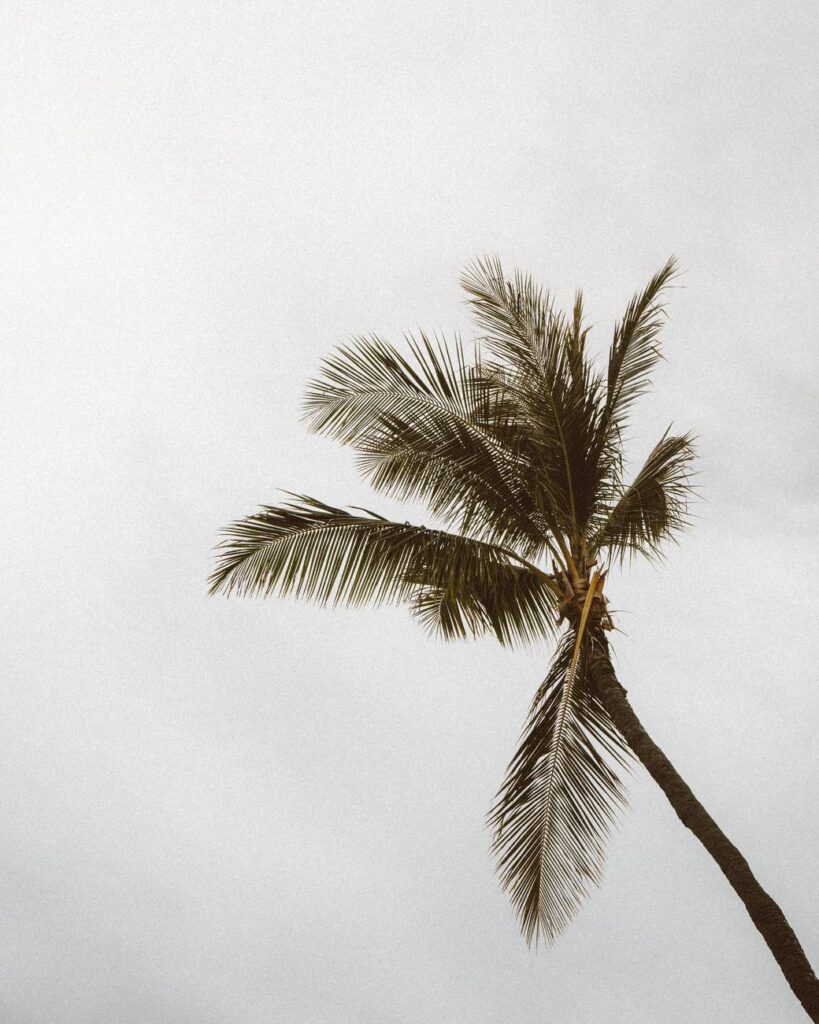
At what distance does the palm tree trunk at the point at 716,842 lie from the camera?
5059 mm

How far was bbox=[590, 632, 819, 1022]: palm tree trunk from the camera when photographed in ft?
16.6

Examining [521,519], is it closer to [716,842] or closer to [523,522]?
[523,522]

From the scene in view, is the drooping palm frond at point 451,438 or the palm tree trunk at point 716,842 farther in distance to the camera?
the drooping palm frond at point 451,438

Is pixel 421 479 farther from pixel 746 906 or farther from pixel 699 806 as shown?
pixel 746 906

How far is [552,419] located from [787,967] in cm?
510

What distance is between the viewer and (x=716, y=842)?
19.1 ft

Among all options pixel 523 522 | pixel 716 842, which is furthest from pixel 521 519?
pixel 716 842

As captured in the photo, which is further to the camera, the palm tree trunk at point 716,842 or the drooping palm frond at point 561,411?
the drooping palm frond at point 561,411

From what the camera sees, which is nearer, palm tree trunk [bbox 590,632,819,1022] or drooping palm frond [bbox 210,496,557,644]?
palm tree trunk [bbox 590,632,819,1022]

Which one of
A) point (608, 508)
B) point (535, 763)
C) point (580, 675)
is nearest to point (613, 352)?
point (608, 508)

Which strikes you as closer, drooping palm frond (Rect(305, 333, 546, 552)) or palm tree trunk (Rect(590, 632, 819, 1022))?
palm tree trunk (Rect(590, 632, 819, 1022))

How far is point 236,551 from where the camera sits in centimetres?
809

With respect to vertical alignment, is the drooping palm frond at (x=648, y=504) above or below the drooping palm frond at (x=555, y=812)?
above

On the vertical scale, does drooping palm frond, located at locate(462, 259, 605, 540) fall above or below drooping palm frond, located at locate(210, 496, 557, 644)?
above
